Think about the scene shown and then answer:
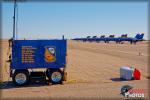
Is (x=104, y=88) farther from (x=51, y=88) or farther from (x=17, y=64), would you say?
(x=17, y=64)

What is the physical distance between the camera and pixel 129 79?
20281 mm

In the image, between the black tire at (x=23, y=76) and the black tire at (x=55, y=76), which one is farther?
the black tire at (x=55, y=76)

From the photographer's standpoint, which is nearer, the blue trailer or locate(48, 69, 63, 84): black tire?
the blue trailer

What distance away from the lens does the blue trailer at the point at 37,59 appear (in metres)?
18.2

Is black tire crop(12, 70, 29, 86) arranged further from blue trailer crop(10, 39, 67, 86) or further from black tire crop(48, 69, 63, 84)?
black tire crop(48, 69, 63, 84)

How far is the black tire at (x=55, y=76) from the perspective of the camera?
18.8 metres

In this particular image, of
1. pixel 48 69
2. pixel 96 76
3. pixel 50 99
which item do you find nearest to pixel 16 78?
pixel 48 69

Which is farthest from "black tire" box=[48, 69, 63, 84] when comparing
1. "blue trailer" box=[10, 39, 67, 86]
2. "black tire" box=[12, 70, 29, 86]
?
"black tire" box=[12, 70, 29, 86]

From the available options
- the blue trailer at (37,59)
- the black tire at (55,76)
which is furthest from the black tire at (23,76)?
the black tire at (55,76)

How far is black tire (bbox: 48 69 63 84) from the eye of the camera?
1878 cm

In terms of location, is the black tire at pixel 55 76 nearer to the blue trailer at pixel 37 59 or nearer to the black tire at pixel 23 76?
the blue trailer at pixel 37 59

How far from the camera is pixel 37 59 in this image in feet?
60.9

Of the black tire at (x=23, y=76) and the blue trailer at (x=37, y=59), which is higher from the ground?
the blue trailer at (x=37, y=59)

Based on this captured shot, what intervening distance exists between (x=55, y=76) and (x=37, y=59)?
1405 mm
